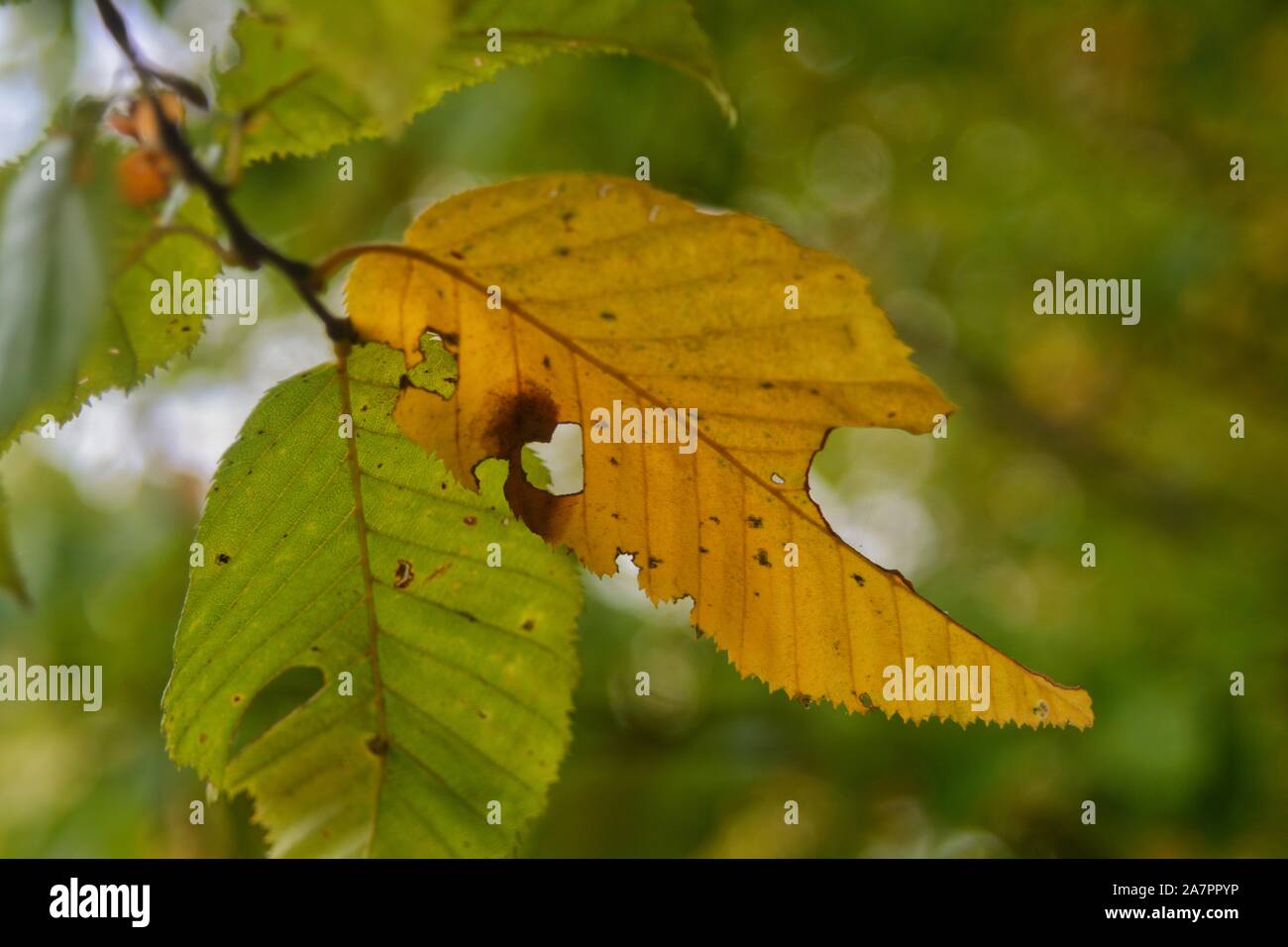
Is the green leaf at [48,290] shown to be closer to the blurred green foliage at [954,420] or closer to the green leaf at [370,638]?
the green leaf at [370,638]

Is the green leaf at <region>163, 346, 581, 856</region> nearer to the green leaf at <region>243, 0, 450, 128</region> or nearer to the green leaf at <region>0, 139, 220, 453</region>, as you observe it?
the green leaf at <region>0, 139, 220, 453</region>

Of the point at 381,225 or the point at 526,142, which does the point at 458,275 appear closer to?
the point at 526,142

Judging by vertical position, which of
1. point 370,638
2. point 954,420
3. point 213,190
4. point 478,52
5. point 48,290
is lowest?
point 370,638

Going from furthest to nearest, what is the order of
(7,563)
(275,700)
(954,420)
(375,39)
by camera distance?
(954,420) < (275,700) < (7,563) < (375,39)

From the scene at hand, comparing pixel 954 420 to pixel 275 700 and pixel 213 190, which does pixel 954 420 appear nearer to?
pixel 275 700

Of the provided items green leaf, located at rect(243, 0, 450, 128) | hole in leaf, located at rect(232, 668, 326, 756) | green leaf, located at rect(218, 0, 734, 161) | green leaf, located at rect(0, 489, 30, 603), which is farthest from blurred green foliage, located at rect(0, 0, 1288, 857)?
green leaf, located at rect(243, 0, 450, 128)

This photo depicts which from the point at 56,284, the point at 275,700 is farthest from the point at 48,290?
the point at 275,700
